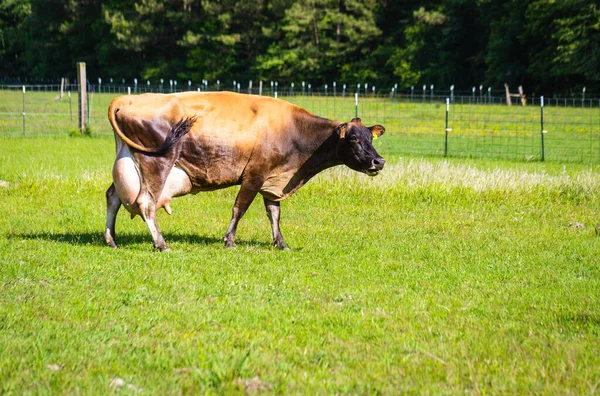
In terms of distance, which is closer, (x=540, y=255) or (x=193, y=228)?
(x=540, y=255)

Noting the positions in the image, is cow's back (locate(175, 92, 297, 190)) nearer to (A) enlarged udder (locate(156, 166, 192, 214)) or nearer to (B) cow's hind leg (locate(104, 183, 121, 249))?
(A) enlarged udder (locate(156, 166, 192, 214))

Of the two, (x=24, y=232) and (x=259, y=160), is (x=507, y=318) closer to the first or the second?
(x=259, y=160)

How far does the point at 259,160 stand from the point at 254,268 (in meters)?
1.92

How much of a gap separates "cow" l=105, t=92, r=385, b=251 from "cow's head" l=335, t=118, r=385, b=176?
0.01 meters

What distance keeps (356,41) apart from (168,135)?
59193 mm

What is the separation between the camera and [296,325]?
6539 mm

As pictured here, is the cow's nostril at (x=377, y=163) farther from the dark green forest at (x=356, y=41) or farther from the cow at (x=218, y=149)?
the dark green forest at (x=356, y=41)

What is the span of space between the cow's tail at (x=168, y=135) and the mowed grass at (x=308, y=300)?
1.30m

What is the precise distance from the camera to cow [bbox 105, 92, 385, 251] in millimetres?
9727

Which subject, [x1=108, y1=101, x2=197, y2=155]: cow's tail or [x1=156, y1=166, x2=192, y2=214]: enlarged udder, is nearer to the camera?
[x1=108, y1=101, x2=197, y2=155]: cow's tail

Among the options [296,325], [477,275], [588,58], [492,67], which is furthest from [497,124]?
[296,325]

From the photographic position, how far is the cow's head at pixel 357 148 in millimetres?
10219

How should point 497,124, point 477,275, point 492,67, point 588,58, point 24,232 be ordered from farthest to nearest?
point 492,67
point 588,58
point 497,124
point 24,232
point 477,275

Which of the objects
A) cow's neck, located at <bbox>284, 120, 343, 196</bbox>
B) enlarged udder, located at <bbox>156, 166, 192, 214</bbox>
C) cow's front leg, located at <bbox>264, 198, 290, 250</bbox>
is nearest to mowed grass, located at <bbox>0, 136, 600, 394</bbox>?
cow's front leg, located at <bbox>264, 198, 290, 250</bbox>
